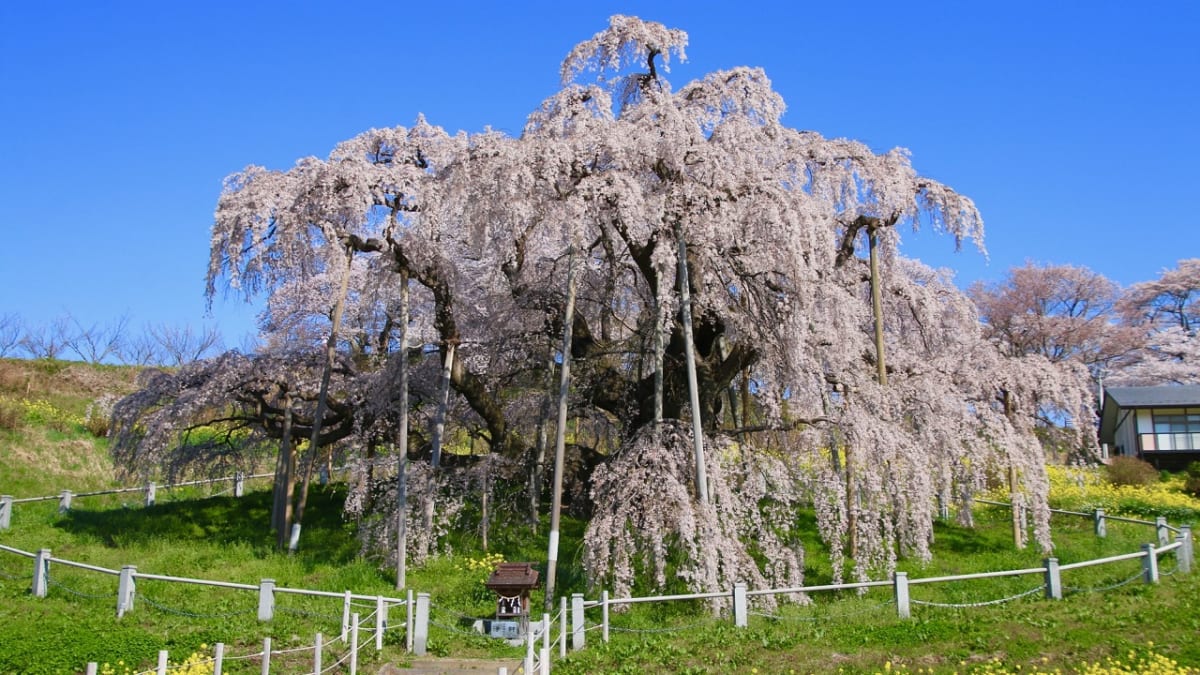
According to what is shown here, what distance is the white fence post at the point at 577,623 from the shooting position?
13805 millimetres

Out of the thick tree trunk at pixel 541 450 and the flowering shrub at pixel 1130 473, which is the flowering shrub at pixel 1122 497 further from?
the thick tree trunk at pixel 541 450

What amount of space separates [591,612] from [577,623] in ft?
5.64

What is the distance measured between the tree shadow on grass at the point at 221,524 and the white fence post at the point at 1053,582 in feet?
41.3

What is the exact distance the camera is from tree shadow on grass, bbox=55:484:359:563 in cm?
2044

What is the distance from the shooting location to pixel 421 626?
551 inches

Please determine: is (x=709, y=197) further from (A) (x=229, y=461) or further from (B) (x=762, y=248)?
(A) (x=229, y=461)

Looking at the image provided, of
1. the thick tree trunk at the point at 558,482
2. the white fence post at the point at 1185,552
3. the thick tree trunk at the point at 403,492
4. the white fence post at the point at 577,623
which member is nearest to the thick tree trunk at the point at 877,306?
the white fence post at the point at 1185,552

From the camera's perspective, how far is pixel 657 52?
64.1ft

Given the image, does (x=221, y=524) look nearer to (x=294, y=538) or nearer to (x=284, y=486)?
(x=284, y=486)

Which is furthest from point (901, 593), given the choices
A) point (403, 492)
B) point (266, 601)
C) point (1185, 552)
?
point (266, 601)

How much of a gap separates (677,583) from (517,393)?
8596 millimetres

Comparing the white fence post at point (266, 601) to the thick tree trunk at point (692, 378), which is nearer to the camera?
the white fence post at point (266, 601)

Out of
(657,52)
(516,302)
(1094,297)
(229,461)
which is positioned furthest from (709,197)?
(1094,297)

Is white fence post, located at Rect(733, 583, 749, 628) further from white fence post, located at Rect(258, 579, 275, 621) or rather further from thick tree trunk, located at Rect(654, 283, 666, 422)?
white fence post, located at Rect(258, 579, 275, 621)
